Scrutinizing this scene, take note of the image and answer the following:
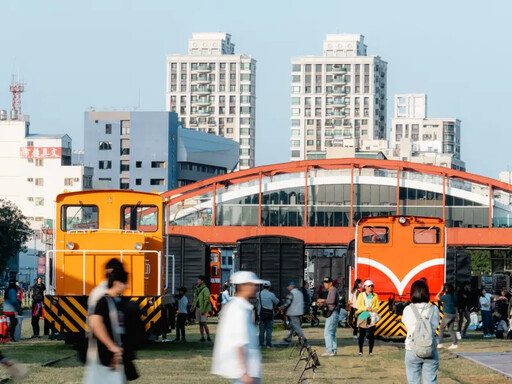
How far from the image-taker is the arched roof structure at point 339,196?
290 ft

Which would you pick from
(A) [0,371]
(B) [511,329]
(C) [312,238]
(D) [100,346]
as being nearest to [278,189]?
(C) [312,238]

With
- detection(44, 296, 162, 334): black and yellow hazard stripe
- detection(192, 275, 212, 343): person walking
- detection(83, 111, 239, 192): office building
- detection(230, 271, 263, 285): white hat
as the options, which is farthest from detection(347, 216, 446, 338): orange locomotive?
detection(83, 111, 239, 192): office building

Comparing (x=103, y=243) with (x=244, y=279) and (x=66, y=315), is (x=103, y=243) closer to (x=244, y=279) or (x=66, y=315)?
(x=66, y=315)

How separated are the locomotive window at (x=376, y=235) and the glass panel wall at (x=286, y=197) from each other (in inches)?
2197

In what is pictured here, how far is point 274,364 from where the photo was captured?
2598cm

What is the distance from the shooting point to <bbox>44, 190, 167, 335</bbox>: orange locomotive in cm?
2775

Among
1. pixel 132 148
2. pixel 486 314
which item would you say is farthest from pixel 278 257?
pixel 132 148

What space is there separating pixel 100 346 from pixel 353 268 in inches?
944

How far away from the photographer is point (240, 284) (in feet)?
40.2

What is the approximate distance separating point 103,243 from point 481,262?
338ft

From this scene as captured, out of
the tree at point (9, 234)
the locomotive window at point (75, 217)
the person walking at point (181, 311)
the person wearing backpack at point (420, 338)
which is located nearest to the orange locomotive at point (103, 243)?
the locomotive window at point (75, 217)

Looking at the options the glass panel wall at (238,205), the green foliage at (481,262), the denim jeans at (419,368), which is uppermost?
the glass panel wall at (238,205)

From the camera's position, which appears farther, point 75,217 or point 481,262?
point 481,262

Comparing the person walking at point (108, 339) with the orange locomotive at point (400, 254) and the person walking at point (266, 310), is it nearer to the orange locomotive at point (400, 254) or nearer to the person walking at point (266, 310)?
the person walking at point (266, 310)
